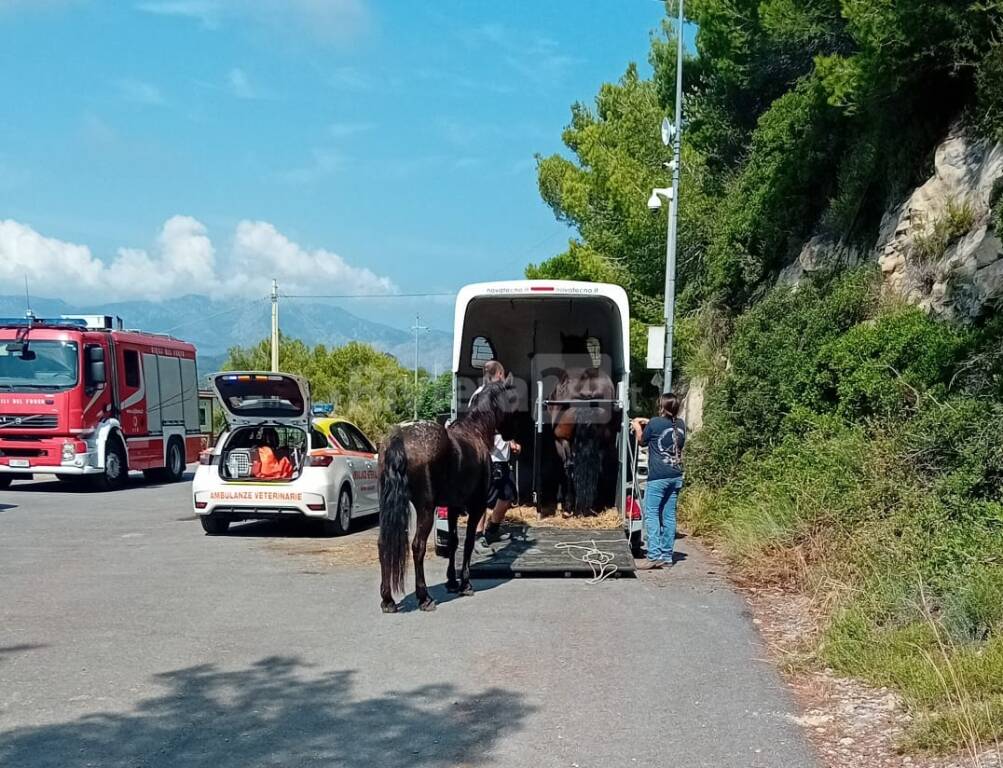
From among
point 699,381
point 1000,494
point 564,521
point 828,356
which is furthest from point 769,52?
point 1000,494

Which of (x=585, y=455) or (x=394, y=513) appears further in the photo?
(x=585, y=455)

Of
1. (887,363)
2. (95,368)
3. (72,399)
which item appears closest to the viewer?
(887,363)

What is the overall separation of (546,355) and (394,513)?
6.18 meters

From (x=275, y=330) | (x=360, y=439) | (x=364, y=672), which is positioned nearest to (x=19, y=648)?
(x=364, y=672)

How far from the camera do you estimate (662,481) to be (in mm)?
10781

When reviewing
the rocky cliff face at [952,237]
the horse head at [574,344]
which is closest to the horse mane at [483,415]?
the horse head at [574,344]

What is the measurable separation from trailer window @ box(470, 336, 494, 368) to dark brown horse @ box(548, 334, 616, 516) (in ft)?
4.95

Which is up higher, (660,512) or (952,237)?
(952,237)

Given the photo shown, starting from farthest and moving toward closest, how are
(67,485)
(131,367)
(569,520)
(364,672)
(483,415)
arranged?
(67,485) → (131,367) → (569,520) → (483,415) → (364,672)

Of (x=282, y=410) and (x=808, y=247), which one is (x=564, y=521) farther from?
(x=808, y=247)

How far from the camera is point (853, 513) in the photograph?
952 cm

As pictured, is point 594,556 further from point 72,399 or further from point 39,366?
point 39,366

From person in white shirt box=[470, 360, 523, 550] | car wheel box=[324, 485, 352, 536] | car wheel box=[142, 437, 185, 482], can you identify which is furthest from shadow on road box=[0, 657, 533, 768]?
car wheel box=[142, 437, 185, 482]

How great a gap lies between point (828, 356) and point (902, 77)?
433 centimetres
